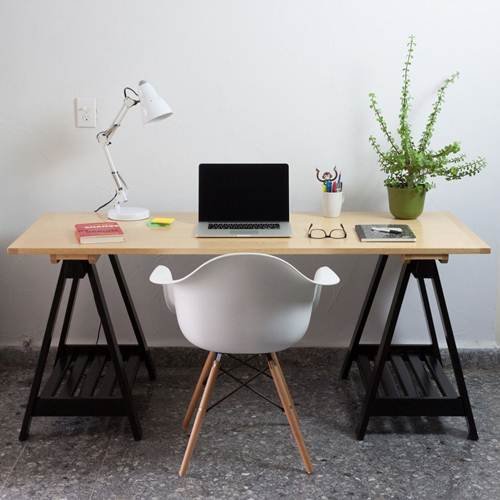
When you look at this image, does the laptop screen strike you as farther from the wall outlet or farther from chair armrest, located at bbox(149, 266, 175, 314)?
the wall outlet

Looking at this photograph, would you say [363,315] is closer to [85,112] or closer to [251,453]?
[251,453]

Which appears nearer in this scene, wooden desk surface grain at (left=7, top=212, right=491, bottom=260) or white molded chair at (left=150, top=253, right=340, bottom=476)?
white molded chair at (left=150, top=253, right=340, bottom=476)

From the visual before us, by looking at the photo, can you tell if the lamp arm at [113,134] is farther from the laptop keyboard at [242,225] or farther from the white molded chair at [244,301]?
the white molded chair at [244,301]

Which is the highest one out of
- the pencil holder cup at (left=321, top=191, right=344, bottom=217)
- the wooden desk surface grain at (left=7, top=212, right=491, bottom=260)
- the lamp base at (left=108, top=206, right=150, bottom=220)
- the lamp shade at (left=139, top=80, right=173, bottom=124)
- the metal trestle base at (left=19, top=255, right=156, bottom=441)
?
the lamp shade at (left=139, top=80, right=173, bottom=124)

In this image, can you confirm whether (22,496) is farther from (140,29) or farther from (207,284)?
(140,29)

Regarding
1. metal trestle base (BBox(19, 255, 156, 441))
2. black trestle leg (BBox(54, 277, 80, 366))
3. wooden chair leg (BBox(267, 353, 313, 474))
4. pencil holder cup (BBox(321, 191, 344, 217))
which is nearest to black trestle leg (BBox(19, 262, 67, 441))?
metal trestle base (BBox(19, 255, 156, 441))

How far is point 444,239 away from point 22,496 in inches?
61.1

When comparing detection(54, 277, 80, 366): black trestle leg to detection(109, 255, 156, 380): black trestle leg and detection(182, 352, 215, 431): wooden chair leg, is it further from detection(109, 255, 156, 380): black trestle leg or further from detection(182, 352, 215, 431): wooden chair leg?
detection(182, 352, 215, 431): wooden chair leg

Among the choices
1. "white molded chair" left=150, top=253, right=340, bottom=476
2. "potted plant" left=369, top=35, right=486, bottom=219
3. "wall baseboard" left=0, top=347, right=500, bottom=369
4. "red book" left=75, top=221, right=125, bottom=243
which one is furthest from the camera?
"wall baseboard" left=0, top=347, right=500, bottom=369

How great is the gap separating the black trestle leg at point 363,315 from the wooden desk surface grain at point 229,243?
212mm

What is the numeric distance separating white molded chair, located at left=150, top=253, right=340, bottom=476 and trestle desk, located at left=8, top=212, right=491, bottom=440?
0.18 meters

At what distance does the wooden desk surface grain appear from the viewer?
7.91 ft

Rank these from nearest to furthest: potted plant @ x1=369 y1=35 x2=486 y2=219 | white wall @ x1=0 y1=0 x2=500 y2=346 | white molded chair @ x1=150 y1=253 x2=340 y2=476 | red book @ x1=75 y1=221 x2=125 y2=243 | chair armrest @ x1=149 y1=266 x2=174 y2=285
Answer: white molded chair @ x1=150 y1=253 x2=340 y2=476, chair armrest @ x1=149 y1=266 x2=174 y2=285, red book @ x1=75 y1=221 x2=125 y2=243, potted plant @ x1=369 y1=35 x2=486 y2=219, white wall @ x1=0 y1=0 x2=500 y2=346

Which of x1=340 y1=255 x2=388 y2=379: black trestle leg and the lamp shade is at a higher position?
the lamp shade
